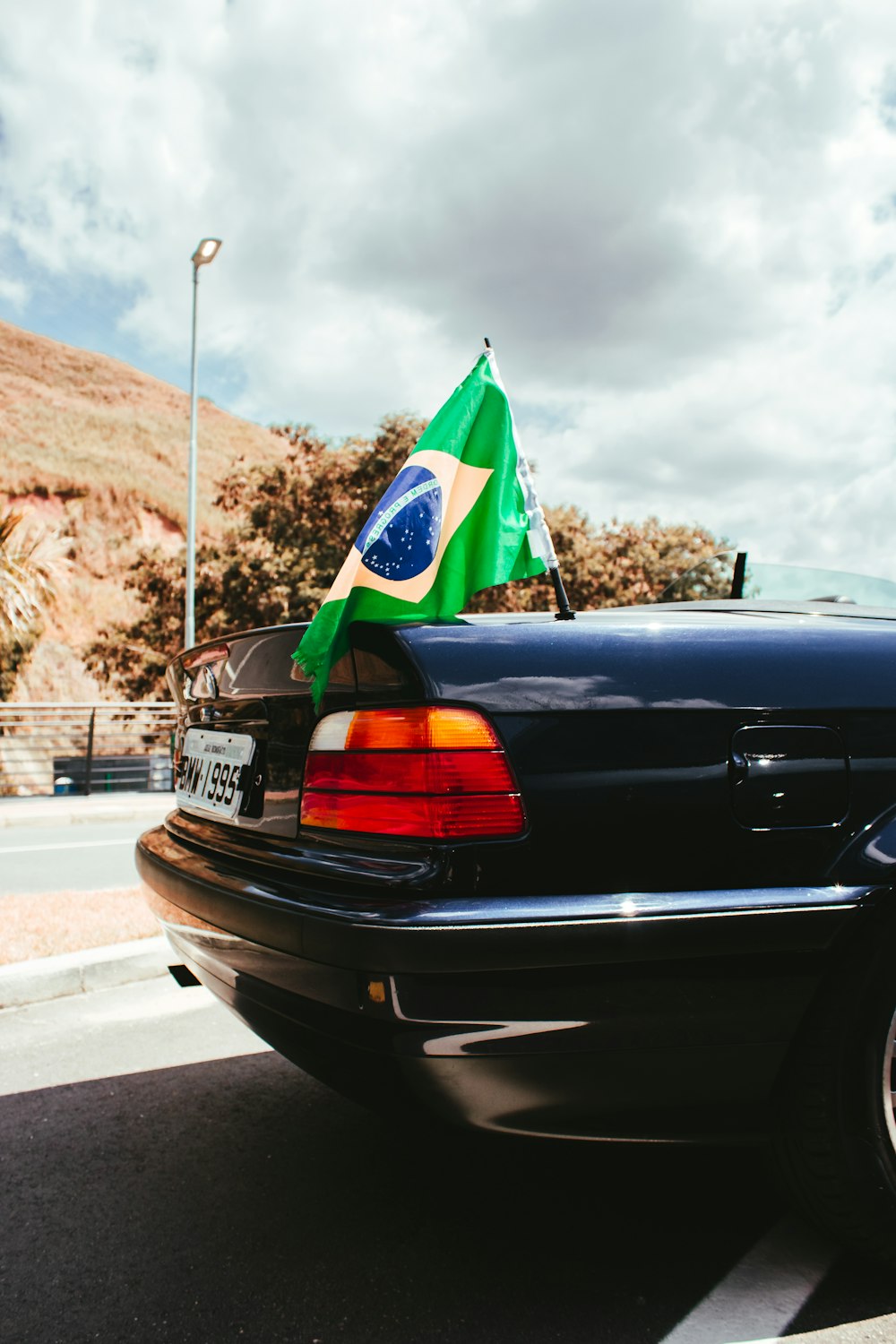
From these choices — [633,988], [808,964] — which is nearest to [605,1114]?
[633,988]

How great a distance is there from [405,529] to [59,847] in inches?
307

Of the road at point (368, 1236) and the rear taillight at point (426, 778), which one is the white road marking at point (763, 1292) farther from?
the rear taillight at point (426, 778)

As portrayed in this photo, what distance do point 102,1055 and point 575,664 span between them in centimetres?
230

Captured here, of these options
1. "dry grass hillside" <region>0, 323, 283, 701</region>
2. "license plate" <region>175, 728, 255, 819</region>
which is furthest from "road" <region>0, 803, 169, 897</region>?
"dry grass hillside" <region>0, 323, 283, 701</region>

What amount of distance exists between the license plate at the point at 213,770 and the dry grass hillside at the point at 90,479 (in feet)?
87.7

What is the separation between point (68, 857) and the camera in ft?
26.2

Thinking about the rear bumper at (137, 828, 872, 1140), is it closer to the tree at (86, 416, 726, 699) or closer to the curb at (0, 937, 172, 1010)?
the curb at (0, 937, 172, 1010)

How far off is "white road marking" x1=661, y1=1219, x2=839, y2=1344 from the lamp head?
1619cm

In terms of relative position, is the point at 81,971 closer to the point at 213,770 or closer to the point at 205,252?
the point at 213,770

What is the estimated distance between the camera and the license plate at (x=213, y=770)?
217 centimetres

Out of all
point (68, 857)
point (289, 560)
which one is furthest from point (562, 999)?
point (289, 560)

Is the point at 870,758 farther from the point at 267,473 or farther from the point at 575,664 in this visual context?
the point at 267,473

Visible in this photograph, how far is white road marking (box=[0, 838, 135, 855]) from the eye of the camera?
27.6 feet

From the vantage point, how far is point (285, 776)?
197 cm
